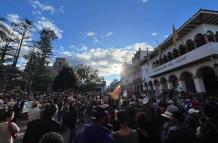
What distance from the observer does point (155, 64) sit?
2886 centimetres

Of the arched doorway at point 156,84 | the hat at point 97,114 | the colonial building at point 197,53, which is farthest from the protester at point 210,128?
the arched doorway at point 156,84

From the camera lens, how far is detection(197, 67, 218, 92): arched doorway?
18638 mm

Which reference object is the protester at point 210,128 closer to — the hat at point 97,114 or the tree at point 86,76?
the hat at point 97,114

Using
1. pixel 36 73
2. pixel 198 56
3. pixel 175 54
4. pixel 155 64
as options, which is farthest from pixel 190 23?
pixel 36 73

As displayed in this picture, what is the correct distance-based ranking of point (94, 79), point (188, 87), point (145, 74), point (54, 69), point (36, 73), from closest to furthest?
1. point (188, 87)
2. point (145, 74)
3. point (36, 73)
4. point (94, 79)
5. point (54, 69)

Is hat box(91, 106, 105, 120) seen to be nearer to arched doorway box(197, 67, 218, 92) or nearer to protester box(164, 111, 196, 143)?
protester box(164, 111, 196, 143)

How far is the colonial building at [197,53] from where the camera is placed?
1611 cm

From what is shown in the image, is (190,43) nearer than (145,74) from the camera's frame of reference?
Yes

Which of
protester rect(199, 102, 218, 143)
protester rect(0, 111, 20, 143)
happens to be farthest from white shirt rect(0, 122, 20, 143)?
protester rect(199, 102, 218, 143)

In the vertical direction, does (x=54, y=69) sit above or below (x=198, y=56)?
above

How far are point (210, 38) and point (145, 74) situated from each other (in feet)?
59.0

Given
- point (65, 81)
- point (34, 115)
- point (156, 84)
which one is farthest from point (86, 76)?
point (34, 115)

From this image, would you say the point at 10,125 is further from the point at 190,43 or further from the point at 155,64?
the point at 155,64

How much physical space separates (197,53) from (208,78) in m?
4.27
